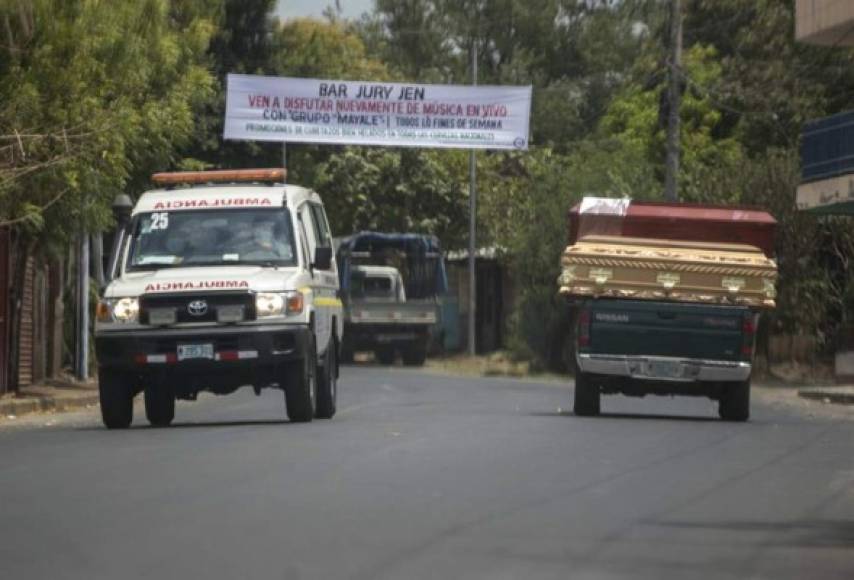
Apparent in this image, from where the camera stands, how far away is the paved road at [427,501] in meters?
9.16

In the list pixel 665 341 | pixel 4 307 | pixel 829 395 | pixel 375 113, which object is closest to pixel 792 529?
pixel 665 341

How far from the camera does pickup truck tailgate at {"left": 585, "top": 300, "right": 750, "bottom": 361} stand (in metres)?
22.1

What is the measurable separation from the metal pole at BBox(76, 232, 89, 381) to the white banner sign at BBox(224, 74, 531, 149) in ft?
34.0

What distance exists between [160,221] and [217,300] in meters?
1.56

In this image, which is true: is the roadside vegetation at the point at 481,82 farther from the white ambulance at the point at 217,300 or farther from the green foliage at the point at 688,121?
the white ambulance at the point at 217,300

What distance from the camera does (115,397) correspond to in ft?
63.3

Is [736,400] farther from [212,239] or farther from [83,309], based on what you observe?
[83,309]

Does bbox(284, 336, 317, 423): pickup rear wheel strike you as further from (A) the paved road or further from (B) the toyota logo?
(B) the toyota logo

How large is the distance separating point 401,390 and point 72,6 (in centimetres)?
958

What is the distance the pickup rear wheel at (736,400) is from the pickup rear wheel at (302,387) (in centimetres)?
571

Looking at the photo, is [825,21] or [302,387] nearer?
[302,387]

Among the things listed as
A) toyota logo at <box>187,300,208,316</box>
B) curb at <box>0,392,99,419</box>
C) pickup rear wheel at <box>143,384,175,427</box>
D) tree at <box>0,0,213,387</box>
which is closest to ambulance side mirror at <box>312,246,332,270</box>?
toyota logo at <box>187,300,208,316</box>

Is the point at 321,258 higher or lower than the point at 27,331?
higher

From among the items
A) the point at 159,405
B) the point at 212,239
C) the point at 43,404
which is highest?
the point at 212,239
